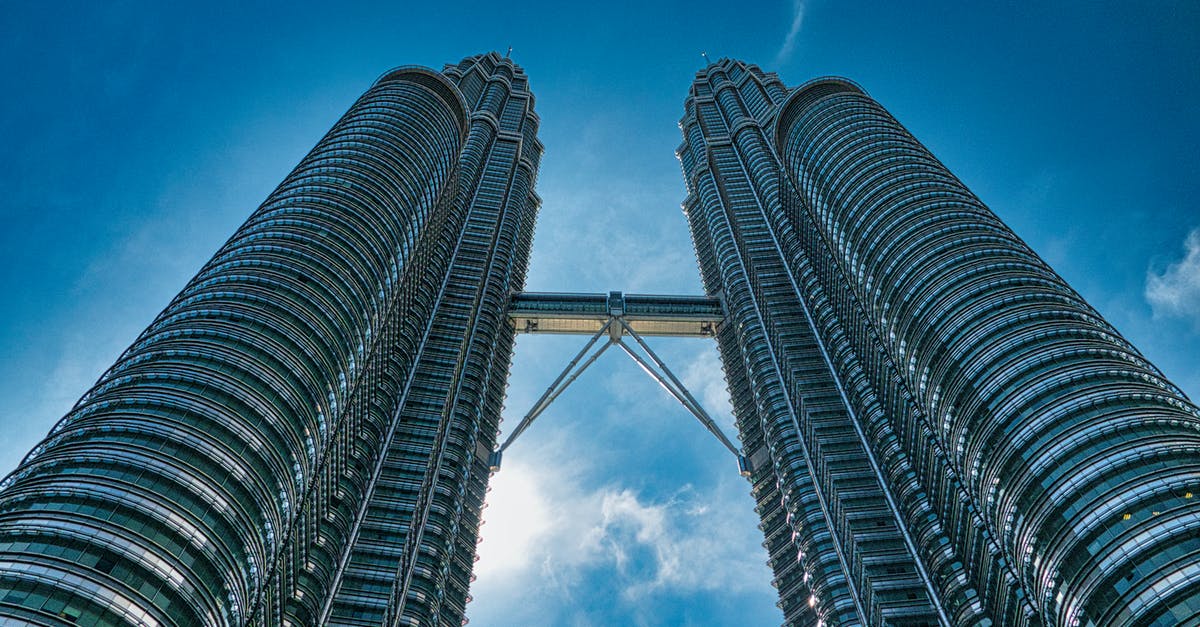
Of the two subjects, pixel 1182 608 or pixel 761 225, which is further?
pixel 761 225

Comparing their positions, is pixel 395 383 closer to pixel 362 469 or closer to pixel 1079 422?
pixel 362 469

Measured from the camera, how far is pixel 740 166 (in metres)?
143

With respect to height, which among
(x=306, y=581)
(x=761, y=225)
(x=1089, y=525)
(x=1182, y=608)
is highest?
(x=761, y=225)

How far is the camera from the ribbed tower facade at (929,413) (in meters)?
51.4

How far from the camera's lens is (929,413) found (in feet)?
230

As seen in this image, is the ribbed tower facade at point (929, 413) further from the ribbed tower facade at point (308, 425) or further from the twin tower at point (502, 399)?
the ribbed tower facade at point (308, 425)

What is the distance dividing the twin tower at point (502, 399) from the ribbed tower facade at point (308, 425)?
0.23 meters

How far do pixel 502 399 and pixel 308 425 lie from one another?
4815 centimetres

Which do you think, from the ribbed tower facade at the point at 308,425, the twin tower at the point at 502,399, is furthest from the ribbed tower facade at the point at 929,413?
the ribbed tower facade at the point at 308,425

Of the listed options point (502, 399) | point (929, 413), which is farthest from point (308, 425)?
point (929, 413)

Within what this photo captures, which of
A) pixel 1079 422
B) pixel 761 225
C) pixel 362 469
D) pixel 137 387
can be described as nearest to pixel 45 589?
pixel 137 387

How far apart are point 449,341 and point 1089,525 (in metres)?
68.0

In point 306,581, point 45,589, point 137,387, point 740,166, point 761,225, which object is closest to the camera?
point 45,589

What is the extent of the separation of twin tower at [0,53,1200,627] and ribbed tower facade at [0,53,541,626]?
0.23m
